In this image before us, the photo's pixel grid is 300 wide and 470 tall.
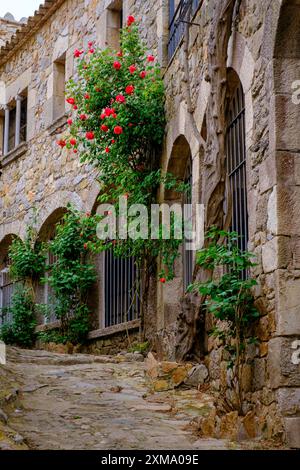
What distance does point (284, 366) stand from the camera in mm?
5613

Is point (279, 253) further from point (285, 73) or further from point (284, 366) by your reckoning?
point (285, 73)

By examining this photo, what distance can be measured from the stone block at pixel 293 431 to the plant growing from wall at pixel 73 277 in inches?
252

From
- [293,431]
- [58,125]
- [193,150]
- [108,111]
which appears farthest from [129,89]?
[293,431]

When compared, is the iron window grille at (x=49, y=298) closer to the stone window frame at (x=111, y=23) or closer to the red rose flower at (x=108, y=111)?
the red rose flower at (x=108, y=111)

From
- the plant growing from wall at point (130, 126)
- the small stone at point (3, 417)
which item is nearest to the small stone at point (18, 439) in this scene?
the small stone at point (3, 417)

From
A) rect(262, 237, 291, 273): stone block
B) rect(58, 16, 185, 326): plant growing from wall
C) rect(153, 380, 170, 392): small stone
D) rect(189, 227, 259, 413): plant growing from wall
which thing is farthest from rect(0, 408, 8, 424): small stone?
rect(58, 16, 185, 326): plant growing from wall

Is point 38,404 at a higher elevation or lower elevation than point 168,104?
lower

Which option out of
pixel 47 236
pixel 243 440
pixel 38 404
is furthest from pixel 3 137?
pixel 243 440

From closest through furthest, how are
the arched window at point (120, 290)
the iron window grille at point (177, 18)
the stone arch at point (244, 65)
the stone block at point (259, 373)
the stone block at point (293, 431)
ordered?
1. the stone block at point (293, 431)
2. the stone block at point (259, 373)
3. the stone arch at point (244, 65)
4. the iron window grille at point (177, 18)
5. the arched window at point (120, 290)

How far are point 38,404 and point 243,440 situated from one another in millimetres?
1875

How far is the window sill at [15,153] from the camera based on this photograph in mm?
14719

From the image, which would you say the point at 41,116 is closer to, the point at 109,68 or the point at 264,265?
the point at 109,68

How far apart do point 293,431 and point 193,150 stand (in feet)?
12.9

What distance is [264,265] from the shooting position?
239 inches
